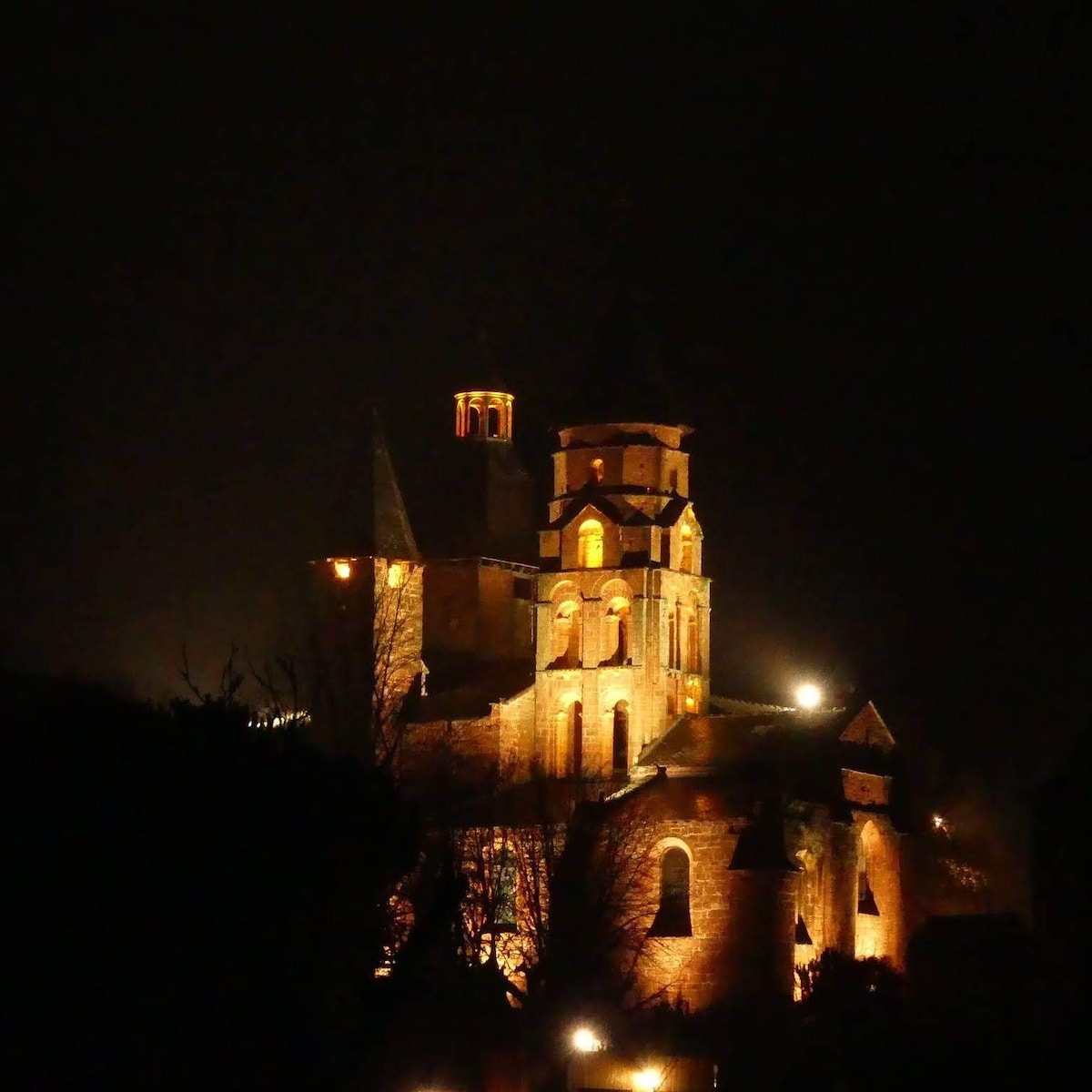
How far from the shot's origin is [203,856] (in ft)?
130

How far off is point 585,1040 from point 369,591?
71.3 ft

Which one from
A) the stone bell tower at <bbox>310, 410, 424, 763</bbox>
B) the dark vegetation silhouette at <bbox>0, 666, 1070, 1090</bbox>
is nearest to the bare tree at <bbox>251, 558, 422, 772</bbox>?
the stone bell tower at <bbox>310, 410, 424, 763</bbox>

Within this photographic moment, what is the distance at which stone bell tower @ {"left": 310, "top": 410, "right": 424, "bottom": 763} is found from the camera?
79.7m

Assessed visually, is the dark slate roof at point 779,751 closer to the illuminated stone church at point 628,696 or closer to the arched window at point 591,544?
the illuminated stone church at point 628,696

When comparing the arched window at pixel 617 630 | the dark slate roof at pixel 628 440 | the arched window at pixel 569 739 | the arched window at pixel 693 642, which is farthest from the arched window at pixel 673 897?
the dark slate roof at pixel 628 440

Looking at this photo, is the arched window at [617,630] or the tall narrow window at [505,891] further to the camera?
the arched window at [617,630]

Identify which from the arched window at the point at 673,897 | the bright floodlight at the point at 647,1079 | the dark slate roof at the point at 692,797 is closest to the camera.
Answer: the bright floodlight at the point at 647,1079

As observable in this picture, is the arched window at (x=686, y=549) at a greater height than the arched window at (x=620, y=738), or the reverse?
the arched window at (x=686, y=549)

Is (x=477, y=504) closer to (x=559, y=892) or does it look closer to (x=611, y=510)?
(x=611, y=510)

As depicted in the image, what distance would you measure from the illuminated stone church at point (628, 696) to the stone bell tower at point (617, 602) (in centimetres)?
6

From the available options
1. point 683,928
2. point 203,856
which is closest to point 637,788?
point 683,928

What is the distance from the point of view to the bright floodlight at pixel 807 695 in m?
82.8

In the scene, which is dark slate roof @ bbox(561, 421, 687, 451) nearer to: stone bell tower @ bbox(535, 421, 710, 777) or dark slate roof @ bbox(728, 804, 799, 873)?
stone bell tower @ bbox(535, 421, 710, 777)

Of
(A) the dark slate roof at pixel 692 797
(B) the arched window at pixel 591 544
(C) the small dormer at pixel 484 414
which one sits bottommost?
(A) the dark slate roof at pixel 692 797
